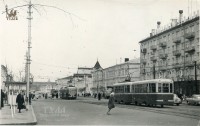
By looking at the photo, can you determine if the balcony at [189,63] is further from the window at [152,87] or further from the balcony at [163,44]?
the window at [152,87]

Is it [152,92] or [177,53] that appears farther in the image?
[177,53]

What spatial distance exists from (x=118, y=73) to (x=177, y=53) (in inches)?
1551

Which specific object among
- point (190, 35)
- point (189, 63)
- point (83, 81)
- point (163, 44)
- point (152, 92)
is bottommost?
point (152, 92)

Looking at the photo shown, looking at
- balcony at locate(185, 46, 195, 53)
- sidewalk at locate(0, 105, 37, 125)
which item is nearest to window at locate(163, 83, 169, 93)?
sidewalk at locate(0, 105, 37, 125)

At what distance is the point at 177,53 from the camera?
6172 cm

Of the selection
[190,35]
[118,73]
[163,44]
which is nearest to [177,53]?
[190,35]

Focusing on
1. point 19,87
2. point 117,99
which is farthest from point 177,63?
point 19,87

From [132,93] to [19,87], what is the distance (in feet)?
37.9

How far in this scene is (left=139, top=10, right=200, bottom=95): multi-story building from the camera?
2210 inches

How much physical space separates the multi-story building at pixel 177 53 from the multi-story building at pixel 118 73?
34.6 ft

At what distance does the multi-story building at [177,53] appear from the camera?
Answer: 56.1 meters

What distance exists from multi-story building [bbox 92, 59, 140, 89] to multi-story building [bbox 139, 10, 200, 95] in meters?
10.6

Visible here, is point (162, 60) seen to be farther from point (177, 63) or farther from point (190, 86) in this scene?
point (190, 86)

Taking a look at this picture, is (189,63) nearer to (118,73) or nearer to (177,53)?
(177,53)
